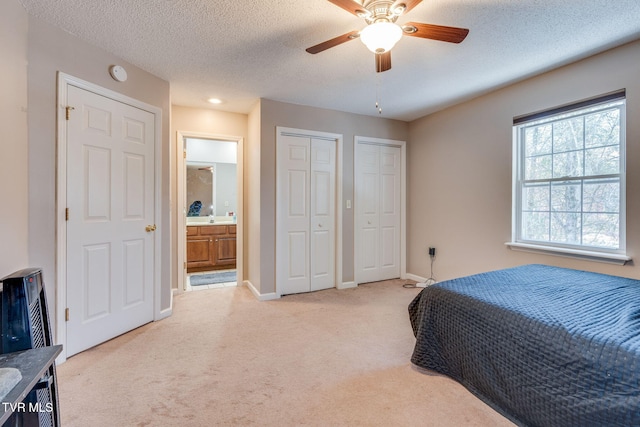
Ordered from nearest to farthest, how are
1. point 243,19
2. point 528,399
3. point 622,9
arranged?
point 528,399 < point 622,9 < point 243,19

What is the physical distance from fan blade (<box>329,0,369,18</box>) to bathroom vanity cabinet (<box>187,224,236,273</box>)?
416 cm

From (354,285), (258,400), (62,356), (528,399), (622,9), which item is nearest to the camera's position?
(528,399)

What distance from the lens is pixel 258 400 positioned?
66.4 inches

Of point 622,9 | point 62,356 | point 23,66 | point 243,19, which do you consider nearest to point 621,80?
point 622,9

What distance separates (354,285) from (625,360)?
9.59 feet

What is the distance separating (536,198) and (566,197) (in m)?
0.25

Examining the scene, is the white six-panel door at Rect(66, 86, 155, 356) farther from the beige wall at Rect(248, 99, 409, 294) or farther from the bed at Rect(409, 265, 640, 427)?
the bed at Rect(409, 265, 640, 427)

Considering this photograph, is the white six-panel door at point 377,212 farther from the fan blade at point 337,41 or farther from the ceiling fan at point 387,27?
the ceiling fan at point 387,27

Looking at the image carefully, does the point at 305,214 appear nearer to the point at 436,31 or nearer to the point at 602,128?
the point at 436,31

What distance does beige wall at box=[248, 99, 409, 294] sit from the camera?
342cm

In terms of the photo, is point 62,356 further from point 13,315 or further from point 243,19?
point 243,19

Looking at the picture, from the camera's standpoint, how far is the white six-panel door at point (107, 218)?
7.16 feet

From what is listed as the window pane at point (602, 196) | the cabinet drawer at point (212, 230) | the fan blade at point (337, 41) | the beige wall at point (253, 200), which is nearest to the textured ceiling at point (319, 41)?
the fan blade at point (337, 41)

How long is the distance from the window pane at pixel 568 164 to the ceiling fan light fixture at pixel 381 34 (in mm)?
2151
